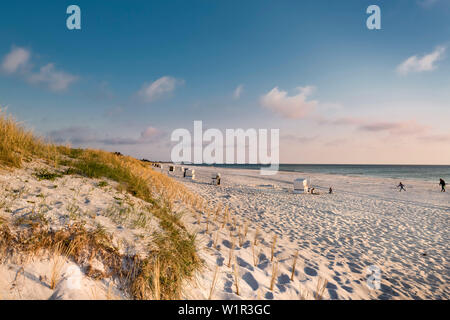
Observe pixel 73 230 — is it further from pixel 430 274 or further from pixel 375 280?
pixel 430 274

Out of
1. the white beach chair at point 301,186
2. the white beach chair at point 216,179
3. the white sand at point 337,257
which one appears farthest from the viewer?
the white beach chair at point 216,179

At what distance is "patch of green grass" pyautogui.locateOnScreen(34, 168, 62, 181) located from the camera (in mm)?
4708

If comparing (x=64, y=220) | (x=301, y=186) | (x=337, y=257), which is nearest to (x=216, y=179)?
(x=301, y=186)

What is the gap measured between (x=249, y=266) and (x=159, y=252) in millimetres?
1975

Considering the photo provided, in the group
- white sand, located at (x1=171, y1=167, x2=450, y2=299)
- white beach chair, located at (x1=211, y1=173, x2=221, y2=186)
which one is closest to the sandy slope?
white sand, located at (x1=171, y1=167, x2=450, y2=299)

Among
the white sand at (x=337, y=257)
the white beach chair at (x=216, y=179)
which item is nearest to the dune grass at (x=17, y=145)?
the white sand at (x=337, y=257)

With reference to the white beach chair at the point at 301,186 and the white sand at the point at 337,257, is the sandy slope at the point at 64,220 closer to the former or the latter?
the white sand at the point at 337,257

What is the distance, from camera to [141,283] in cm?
263

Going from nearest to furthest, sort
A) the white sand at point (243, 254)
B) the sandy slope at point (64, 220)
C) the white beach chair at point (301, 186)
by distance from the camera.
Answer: the sandy slope at point (64, 220) → the white sand at point (243, 254) → the white beach chair at point (301, 186)

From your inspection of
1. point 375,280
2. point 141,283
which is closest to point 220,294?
point 141,283

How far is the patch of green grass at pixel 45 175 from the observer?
4.71 meters

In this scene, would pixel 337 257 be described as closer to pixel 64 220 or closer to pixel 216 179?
pixel 64 220

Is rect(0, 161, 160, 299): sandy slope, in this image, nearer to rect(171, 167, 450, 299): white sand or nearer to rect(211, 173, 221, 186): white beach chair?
rect(171, 167, 450, 299): white sand
